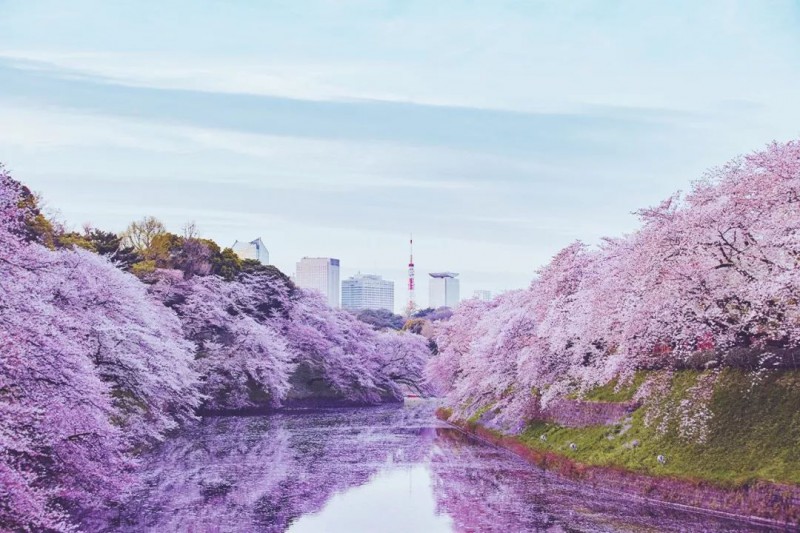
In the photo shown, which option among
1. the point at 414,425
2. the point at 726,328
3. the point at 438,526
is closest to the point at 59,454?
the point at 438,526

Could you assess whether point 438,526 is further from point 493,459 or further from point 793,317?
point 493,459

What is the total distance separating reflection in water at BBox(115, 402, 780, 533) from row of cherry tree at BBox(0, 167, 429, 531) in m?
1.96

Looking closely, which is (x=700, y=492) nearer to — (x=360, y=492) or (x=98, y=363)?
(x=360, y=492)

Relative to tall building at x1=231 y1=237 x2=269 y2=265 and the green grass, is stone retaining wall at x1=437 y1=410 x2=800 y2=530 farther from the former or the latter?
tall building at x1=231 y1=237 x2=269 y2=265

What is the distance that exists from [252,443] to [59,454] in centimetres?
2354

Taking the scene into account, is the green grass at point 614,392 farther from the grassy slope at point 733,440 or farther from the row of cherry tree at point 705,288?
the grassy slope at point 733,440

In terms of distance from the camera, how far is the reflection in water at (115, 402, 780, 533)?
71.2ft

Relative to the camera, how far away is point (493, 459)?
35.7m

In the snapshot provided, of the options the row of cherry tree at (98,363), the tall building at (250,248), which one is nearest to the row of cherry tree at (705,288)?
the row of cherry tree at (98,363)

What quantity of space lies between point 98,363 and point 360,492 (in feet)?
31.2

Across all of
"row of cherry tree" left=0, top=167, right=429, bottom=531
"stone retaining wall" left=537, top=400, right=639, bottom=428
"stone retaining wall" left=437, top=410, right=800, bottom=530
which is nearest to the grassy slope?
"stone retaining wall" left=437, top=410, right=800, bottom=530

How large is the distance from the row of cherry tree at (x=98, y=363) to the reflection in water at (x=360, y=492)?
196 cm

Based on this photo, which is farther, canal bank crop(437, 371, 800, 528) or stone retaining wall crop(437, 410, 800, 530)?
canal bank crop(437, 371, 800, 528)

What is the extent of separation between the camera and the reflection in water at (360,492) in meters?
21.7
